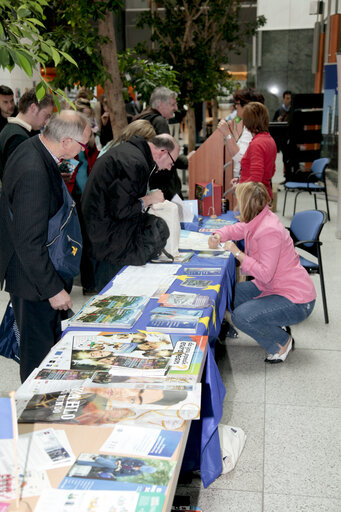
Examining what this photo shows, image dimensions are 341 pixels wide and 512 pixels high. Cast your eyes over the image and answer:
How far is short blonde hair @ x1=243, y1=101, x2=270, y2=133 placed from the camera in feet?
15.1

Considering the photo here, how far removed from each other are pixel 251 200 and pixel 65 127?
137 cm

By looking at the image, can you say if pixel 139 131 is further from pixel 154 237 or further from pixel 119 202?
pixel 154 237

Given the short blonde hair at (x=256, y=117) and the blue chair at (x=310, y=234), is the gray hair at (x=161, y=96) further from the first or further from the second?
the blue chair at (x=310, y=234)

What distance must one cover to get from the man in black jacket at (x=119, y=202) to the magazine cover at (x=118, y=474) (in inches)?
72.1

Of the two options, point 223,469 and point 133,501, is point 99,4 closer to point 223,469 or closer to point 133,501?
point 223,469

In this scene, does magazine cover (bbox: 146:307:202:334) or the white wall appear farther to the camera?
the white wall

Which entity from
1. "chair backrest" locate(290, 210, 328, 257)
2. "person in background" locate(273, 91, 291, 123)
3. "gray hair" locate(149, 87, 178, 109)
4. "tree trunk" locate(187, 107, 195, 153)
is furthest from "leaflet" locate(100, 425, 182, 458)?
"person in background" locate(273, 91, 291, 123)

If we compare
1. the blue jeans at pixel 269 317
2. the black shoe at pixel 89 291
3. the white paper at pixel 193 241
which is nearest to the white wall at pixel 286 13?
the black shoe at pixel 89 291

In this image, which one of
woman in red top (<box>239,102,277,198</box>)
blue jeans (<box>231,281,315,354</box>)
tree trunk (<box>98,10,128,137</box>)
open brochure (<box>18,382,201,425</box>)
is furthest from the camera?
tree trunk (<box>98,10,128,137</box>)

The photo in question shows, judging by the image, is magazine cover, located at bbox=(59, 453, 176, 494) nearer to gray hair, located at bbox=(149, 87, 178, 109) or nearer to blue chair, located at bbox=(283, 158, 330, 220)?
gray hair, located at bbox=(149, 87, 178, 109)

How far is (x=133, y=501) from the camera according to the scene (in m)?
1.28

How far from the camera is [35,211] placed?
2.34 metres

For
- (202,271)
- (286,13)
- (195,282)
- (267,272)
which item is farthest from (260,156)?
(286,13)

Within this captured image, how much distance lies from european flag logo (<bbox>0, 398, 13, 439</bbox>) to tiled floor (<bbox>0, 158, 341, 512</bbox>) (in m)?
1.00
